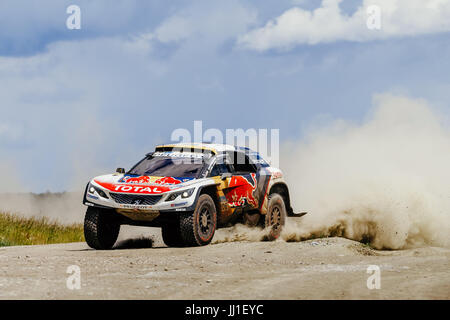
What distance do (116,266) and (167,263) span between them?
73cm

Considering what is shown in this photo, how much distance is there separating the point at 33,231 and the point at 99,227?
7345 millimetres

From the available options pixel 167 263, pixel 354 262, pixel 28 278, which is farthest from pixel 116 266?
pixel 354 262

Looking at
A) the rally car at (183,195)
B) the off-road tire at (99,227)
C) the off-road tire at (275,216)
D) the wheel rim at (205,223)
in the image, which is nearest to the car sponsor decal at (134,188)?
the rally car at (183,195)

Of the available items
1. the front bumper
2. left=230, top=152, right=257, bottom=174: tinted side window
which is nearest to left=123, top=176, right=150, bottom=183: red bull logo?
the front bumper

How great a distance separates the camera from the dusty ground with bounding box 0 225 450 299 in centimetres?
693

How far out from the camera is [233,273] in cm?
858

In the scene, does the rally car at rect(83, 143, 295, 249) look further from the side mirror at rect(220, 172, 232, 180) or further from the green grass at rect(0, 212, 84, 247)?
the green grass at rect(0, 212, 84, 247)

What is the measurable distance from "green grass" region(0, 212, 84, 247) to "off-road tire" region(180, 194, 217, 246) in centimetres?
630

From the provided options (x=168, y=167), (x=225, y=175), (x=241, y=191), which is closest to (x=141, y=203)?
(x=168, y=167)

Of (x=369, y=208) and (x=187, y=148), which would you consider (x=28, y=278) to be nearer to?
(x=187, y=148)

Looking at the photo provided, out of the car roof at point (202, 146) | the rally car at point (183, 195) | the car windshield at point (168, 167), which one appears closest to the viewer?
the rally car at point (183, 195)

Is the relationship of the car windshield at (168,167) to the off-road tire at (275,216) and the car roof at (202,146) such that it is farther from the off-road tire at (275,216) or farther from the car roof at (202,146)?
the off-road tire at (275,216)

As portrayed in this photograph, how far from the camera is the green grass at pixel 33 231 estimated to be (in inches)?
690

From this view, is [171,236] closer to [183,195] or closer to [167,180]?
[167,180]
